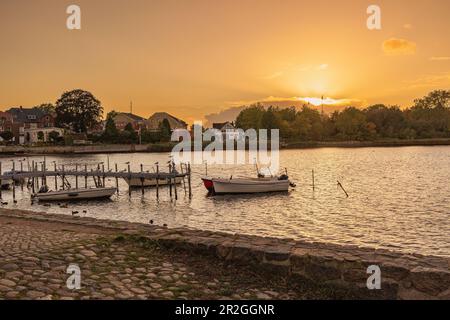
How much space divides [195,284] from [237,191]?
3761 cm

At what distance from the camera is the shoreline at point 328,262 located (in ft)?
25.2

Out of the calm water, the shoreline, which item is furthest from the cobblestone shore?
the calm water

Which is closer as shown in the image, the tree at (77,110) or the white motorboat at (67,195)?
the white motorboat at (67,195)

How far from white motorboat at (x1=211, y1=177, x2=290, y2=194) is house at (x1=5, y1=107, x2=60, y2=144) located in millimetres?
125358

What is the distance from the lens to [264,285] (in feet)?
28.6

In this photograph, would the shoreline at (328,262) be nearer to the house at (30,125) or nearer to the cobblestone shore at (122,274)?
the cobblestone shore at (122,274)

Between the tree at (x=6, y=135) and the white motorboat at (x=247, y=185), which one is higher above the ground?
the tree at (x=6, y=135)

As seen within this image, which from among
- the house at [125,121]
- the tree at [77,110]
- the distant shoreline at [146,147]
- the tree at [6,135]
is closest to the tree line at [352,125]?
the distant shoreline at [146,147]

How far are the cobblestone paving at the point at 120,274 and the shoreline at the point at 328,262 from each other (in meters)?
0.26

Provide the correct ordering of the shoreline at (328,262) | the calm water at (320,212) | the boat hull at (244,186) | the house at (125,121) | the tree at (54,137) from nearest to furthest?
1. the shoreline at (328,262)
2. the calm water at (320,212)
3. the boat hull at (244,186)
4. the tree at (54,137)
5. the house at (125,121)

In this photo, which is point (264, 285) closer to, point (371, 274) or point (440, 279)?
point (371, 274)

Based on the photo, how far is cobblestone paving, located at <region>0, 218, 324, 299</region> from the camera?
7.81 meters

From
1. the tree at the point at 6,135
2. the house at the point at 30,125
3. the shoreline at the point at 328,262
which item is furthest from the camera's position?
the house at the point at 30,125

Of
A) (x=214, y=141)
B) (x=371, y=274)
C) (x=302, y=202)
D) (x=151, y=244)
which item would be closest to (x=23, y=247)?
(x=151, y=244)
